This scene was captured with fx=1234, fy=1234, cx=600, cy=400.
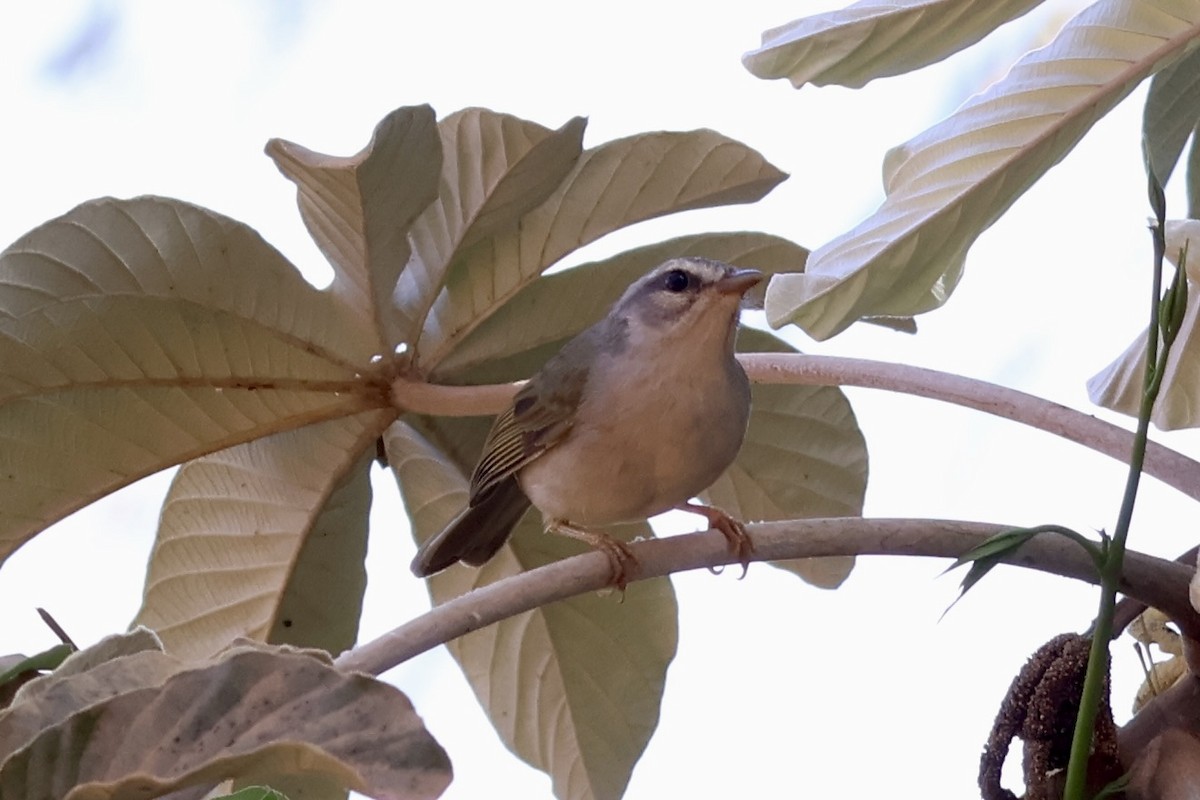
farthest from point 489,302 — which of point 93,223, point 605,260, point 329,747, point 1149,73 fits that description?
point 329,747

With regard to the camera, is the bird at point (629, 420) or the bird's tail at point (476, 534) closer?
the bird at point (629, 420)

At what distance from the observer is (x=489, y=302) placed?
1417mm

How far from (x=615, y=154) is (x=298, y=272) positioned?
1.21ft

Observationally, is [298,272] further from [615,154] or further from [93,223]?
[615,154]

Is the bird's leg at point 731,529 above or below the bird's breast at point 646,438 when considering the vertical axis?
below

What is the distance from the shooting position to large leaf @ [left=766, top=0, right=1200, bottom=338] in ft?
3.57

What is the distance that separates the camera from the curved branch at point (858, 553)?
0.89 metres

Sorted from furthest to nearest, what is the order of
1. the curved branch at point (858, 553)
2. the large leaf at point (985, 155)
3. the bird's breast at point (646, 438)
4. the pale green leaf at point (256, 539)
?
the pale green leaf at point (256, 539)
the bird's breast at point (646, 438)
the large leaf at point (985, 155)
the curved branch at point (858, 553)

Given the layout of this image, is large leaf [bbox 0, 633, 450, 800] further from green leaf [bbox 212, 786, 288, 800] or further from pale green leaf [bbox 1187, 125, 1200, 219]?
pale green leaf [bbox 1187, 125, 1200, 219]

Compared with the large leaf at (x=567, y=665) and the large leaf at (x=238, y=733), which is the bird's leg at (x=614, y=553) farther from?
the large leaf at (x=238, y=733)

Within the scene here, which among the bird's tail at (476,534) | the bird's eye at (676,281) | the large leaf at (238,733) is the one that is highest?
the bird's eye at (676,281)

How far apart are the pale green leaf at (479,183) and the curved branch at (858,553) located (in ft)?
1.60

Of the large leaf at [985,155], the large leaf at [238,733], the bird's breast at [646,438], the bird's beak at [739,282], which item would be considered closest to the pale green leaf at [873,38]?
the large leaf at [985,155]

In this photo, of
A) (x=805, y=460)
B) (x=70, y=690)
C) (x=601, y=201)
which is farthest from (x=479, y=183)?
(x=70, y=690)
